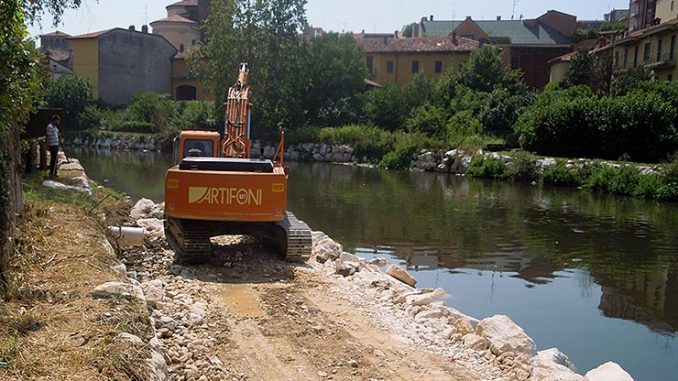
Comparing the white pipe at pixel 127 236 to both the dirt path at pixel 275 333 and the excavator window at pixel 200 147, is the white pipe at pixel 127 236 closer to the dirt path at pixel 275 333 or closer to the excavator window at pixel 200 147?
the dirt path at pixel 275 333

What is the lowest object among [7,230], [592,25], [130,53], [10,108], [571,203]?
[571,203]

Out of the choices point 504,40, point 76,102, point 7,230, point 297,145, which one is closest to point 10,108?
point 7,230

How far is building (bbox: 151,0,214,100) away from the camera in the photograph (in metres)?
64.4

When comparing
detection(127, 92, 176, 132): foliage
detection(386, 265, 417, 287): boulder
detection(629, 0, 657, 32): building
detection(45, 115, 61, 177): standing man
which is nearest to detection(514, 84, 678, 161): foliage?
detection(629, 0, 657, 32): building

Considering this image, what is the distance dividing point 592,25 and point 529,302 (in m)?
77.9

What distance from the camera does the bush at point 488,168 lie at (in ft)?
119

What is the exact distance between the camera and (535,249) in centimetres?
1700

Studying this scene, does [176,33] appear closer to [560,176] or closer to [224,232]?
[560,176]

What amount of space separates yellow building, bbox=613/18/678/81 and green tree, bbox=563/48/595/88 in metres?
2.40

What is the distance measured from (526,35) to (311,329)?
66.3 meters

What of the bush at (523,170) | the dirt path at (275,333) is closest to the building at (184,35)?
the bush at (523,170)

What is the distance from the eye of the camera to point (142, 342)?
5.72 meters

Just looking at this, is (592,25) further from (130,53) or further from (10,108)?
(10,108)

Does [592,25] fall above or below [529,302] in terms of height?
above
